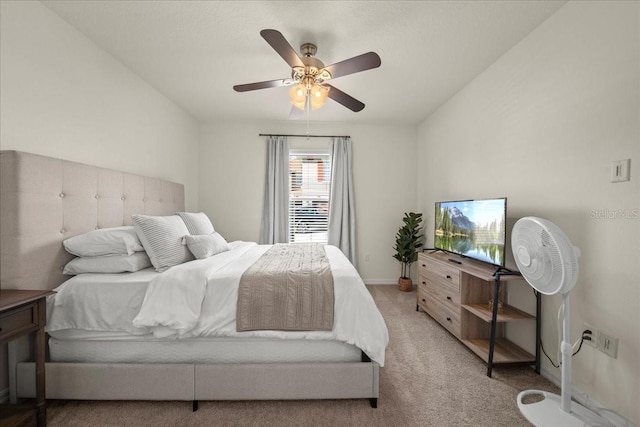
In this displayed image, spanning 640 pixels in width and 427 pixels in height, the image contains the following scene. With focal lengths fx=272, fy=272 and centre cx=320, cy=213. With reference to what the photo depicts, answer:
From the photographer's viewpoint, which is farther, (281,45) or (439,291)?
(439,291)

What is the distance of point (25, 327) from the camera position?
4.42ft

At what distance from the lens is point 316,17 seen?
76.9 inches

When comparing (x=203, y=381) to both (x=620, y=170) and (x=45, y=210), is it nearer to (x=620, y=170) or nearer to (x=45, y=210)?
(x=45, y=210)

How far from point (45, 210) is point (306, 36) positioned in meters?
2.17

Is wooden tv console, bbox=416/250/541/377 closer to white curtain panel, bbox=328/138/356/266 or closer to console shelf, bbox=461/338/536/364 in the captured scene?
console shelf, bbox=461/338/536/364

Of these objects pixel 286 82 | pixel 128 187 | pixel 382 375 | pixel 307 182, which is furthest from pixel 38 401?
pixel 307 182

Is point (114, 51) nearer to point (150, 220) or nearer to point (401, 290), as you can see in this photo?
point (150, 220)

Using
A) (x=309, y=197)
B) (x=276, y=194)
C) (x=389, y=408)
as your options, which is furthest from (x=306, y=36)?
(x=389, y=408)

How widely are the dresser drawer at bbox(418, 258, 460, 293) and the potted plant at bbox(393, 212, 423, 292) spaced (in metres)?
0.84

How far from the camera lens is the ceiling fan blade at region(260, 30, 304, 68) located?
1.69 metres

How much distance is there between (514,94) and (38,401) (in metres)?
3.78

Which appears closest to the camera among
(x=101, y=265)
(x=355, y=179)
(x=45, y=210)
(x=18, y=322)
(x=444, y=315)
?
(x=18, y=322)

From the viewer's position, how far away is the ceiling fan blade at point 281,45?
66.4 inches

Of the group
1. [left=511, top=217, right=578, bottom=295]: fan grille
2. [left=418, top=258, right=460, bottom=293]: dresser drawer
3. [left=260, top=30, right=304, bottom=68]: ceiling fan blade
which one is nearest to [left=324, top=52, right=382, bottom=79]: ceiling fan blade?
[left=260, top=30, right=304, bottom=68]: ceiling fan blade
